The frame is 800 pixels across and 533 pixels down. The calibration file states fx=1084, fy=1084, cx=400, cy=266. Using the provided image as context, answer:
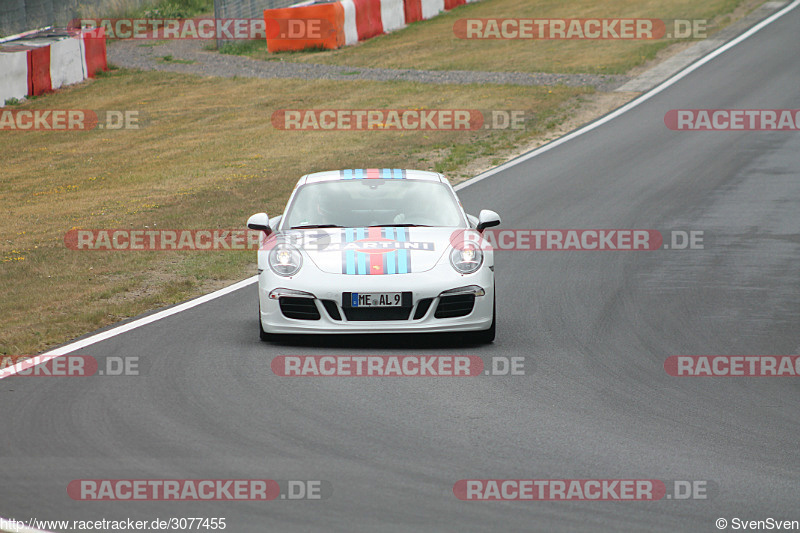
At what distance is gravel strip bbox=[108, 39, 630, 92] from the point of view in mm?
25688

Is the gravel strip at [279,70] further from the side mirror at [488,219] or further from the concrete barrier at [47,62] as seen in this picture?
the side mirror at [488,219]

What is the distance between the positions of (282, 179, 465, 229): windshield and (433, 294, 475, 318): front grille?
3.46ft

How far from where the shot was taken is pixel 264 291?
8.79m

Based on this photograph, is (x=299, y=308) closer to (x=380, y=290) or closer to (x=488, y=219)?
(x=380, y=290)

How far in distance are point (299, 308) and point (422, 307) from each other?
985 mm

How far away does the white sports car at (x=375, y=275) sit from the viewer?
8516mm

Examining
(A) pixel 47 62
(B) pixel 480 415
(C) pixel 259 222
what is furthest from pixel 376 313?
(A) pixel 47 62

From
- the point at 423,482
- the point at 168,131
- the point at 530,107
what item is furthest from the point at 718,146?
the point at 423,482

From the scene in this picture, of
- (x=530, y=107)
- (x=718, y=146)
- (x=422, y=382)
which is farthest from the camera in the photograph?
(x=530, y=107)

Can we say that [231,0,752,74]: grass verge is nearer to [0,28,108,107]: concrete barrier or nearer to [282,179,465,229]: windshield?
[0,28,108,107]: concrete barrier

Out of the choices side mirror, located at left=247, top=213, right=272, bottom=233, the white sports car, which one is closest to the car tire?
the white sports car

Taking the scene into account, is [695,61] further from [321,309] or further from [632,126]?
[321,309]

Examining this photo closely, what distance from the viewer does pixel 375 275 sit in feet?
27.9

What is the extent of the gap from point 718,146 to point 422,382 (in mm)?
13303
